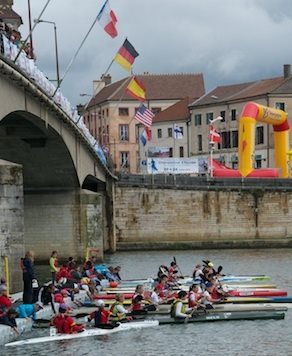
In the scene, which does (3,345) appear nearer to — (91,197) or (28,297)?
(28,297)

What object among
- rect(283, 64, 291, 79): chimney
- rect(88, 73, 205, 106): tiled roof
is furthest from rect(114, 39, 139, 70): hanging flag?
rect(88, 73, 205, 106): tiled roof

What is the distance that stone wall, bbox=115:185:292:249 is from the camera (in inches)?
2795

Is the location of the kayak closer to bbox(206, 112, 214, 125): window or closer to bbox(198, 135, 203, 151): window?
bbox(206, 112, 214, 125): window

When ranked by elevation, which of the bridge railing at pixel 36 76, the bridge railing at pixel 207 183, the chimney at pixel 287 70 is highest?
the chimney at pixel 287 70

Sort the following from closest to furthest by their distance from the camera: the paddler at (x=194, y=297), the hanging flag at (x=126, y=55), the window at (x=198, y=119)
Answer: the paddler at (x=194, y=297) → the hanging flag at (x=126, y=55) → the window at (x=198, y=119)

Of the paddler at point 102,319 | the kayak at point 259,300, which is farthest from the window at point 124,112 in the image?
the paddler at point 102,319

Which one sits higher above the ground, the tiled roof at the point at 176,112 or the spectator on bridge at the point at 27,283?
the tiled roof at the point at 176,112

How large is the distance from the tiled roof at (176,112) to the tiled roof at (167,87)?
26.7ft

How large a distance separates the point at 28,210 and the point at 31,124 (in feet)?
45.2

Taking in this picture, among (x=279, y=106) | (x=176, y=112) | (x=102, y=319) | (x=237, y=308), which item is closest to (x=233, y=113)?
(x=279, y=106)

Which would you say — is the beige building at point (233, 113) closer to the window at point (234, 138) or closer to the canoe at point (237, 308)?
the window at point (234, 138)

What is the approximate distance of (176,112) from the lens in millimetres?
116125

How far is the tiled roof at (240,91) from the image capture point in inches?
3991

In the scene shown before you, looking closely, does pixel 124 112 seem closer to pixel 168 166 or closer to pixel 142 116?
pixel 168 166
